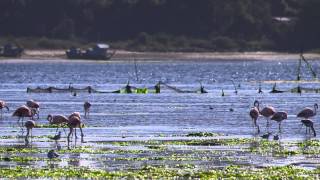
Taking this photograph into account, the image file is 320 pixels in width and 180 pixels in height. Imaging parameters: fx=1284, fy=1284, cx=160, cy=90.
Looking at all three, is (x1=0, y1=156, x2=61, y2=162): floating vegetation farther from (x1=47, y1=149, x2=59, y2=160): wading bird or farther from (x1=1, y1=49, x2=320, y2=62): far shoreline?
(x1=1, y1=49, x2=320, y2=62): far shoreline

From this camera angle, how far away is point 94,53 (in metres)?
164

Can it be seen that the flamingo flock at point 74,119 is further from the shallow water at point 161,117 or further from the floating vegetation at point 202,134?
the floating vegetation at point 202,134

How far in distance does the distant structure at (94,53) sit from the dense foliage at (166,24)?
3340 mm


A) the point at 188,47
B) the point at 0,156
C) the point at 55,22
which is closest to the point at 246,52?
the point at 188,47

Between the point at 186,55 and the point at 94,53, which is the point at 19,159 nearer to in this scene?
the point at 94,53

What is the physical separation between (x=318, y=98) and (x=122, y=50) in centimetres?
9864

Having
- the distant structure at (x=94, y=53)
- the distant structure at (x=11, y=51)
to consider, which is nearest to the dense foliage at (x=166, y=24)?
the distant structure at (x=94, y=53)

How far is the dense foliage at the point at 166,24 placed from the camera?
169250 millimetres

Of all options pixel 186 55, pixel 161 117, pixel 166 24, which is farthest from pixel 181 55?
pixel 161 117

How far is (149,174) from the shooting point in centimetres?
2998

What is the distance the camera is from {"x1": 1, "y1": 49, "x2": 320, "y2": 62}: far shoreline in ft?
535

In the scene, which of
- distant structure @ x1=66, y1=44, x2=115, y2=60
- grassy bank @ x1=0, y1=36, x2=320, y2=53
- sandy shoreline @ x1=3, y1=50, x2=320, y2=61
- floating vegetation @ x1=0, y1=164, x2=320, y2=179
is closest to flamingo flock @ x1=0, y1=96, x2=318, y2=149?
floating vegetation @ x1=0, y1=164, x2=320, y2=179

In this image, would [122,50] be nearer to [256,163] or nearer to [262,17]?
[262,17]

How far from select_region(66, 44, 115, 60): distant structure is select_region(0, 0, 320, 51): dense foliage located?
11.0 ft
